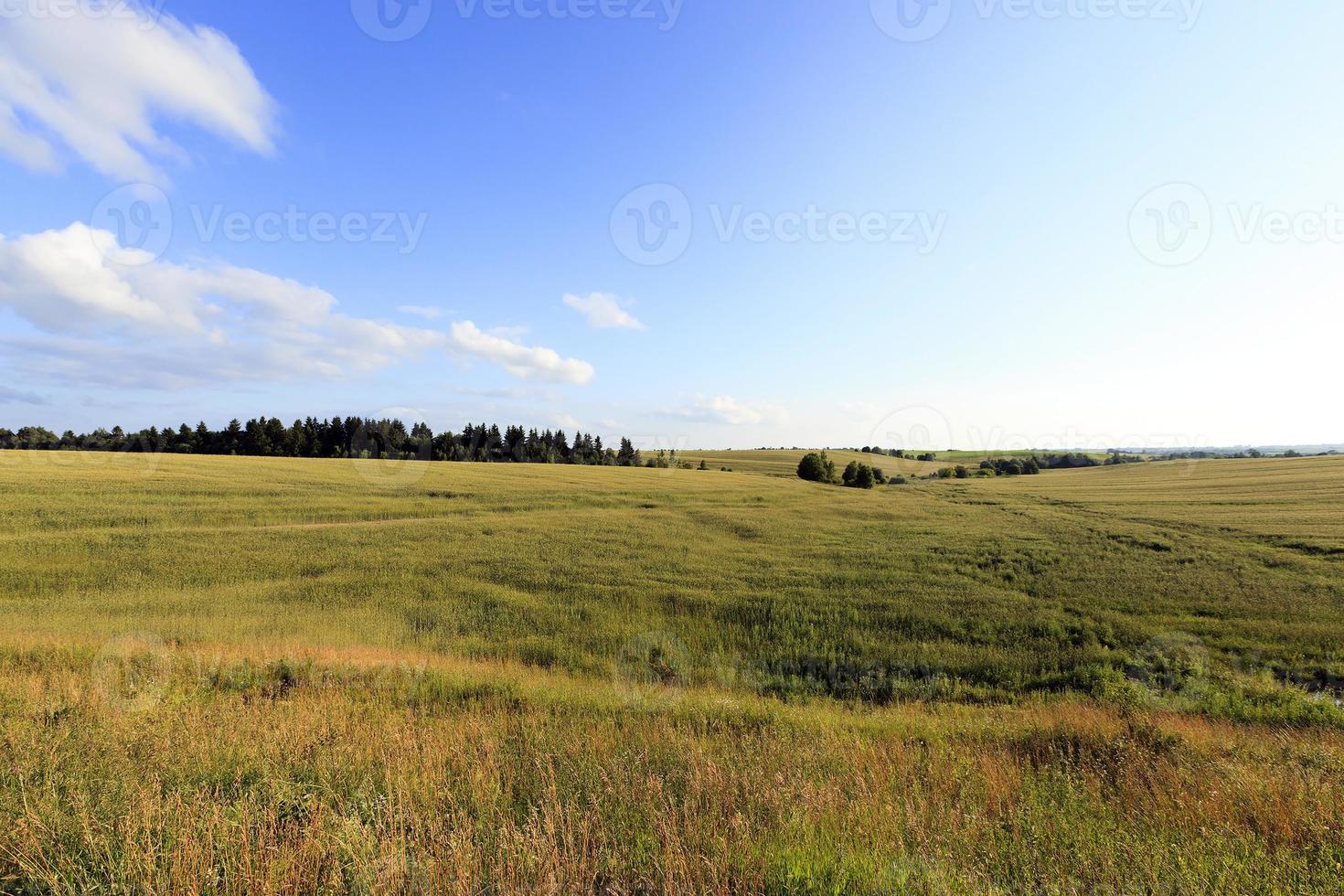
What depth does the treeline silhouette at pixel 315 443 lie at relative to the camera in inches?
3629

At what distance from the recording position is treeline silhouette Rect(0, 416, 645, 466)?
92188 millimetres

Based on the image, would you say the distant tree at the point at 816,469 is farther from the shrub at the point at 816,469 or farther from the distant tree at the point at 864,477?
the distant tree at the point at 864,477

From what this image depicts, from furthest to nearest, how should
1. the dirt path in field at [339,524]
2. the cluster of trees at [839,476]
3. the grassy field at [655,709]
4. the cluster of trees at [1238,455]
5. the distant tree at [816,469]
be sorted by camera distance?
the cluster of trees at [1238,455] < the distant tree at [816,469] < the cluster of trees at [839,476] < the dirt path in field at [339,524] < the grassy field at [655,709]

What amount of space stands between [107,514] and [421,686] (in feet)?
107

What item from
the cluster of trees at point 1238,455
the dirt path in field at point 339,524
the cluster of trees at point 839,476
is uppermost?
the cluster of trees at point 1238,455

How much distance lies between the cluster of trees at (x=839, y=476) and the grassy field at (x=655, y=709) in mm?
51914

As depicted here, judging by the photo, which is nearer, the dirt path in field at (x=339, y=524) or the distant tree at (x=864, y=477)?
the dirt path in field at (x=339, y=524)

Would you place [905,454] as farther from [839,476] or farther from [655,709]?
[655,709]

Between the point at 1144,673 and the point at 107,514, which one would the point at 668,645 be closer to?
the point at 1144,673

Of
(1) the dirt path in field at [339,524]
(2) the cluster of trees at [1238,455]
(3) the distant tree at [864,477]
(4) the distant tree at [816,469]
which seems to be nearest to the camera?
(1) the dirt path in field at [339,524]

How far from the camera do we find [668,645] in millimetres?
15562

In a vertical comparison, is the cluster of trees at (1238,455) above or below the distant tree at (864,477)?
above

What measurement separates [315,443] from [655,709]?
4373 inches

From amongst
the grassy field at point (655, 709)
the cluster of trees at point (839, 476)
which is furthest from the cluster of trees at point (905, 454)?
the grassy field at point (655, 709)
